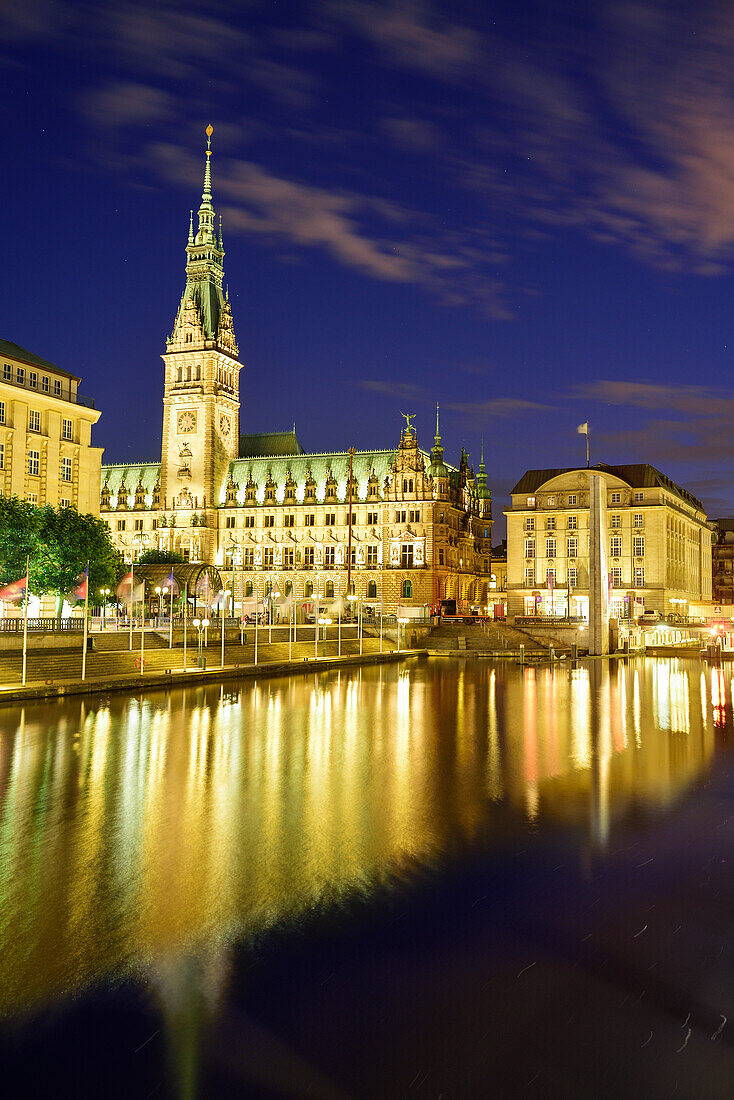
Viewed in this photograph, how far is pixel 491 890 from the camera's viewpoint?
16.5 metres

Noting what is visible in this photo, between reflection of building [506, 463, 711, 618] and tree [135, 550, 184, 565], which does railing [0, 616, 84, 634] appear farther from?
reflection of building [506, 463, 711, 618]

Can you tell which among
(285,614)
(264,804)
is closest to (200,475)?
(285,614)

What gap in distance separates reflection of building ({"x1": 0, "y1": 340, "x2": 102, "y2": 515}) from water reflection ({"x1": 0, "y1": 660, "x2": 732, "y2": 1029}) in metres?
40.9

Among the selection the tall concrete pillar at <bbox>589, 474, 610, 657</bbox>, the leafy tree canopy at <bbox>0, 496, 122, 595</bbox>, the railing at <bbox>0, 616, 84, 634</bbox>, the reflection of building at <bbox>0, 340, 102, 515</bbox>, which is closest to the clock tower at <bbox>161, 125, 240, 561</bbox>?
the reflection of building at <bbox>0, 340, 102, 515</bbox>

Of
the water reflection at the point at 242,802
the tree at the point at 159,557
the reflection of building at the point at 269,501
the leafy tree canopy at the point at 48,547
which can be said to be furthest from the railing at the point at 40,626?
the reflection of building at the point at 269,501

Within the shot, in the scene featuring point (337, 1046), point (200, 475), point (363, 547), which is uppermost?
point (200, 475)

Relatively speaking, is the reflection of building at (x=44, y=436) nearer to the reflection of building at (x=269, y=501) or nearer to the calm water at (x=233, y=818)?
the calm water at (x=233, y=818)

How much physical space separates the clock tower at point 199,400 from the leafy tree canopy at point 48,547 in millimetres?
80909

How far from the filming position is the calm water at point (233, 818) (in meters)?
12.4

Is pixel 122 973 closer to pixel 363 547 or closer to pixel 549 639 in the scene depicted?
pixel 549 639

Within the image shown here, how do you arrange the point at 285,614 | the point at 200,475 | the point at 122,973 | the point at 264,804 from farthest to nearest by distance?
the point at 200,475 → the point at 285,614 → the point at 264,804 → the point at 122,973

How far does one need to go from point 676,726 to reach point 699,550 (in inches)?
5690

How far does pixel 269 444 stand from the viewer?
166125 mm

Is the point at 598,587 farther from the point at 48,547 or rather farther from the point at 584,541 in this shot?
the point at 48,547
